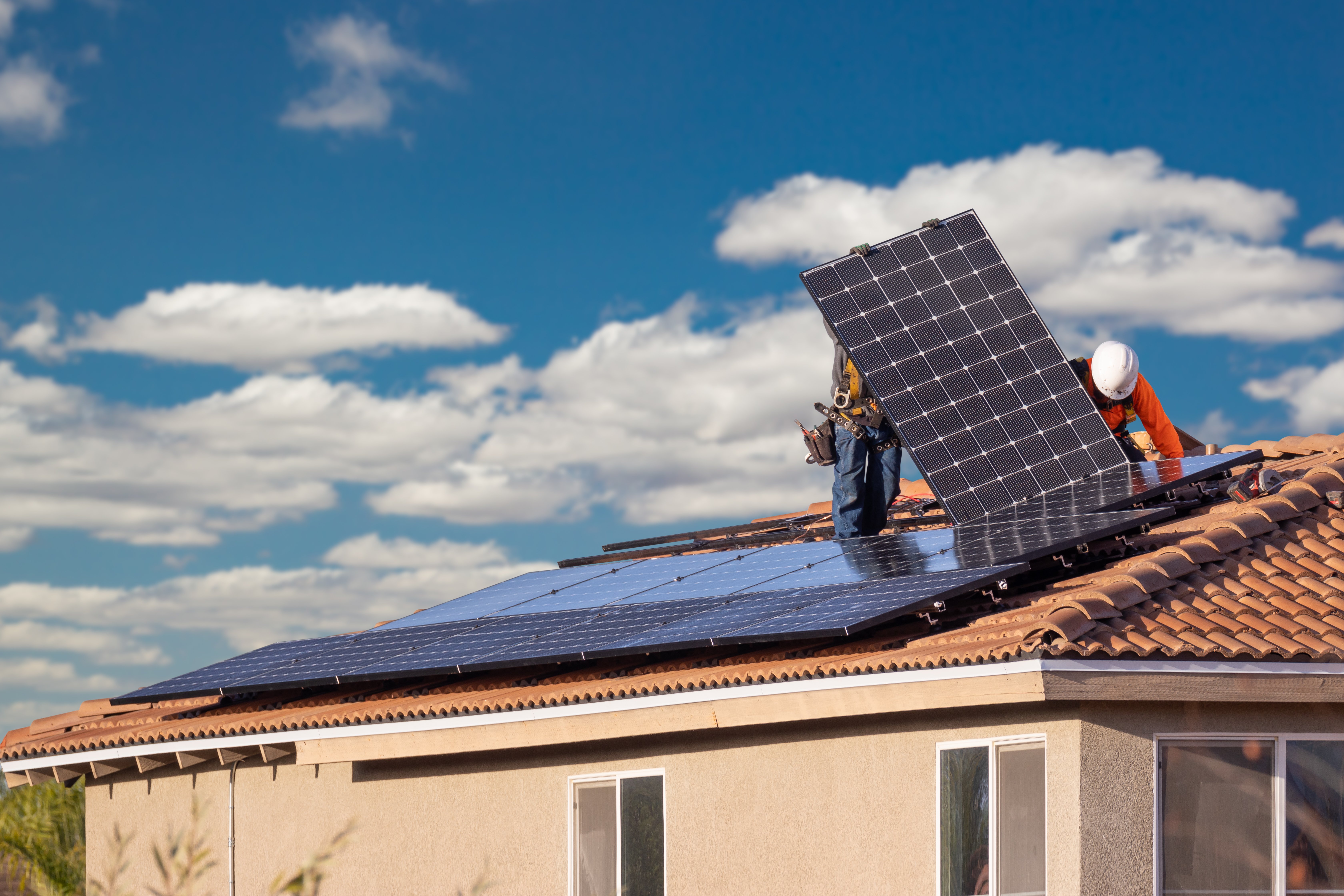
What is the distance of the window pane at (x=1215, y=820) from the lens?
405 inches

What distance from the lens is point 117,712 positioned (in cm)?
1791

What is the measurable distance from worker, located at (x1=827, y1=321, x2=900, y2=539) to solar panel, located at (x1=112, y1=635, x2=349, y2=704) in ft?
18.6

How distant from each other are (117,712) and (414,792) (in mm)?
5699

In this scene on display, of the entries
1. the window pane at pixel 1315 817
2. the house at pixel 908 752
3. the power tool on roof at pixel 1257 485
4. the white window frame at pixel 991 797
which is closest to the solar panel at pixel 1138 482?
the house at pixel 908 752

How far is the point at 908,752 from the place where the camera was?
36.0 ft

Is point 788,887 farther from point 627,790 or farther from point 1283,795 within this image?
point 1283,795

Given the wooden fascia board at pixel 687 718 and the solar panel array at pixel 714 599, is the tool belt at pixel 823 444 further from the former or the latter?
the wooden fascia board at pixel 687 718

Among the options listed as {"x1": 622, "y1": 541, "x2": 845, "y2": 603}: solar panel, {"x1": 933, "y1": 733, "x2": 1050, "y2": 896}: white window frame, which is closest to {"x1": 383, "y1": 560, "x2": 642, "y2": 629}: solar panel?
{"x1": 622, "y1": 541, "x2": 845, "y2": 603}: solar panel

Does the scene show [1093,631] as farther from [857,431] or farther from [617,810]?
[857,431]

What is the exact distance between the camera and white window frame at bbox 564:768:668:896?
12.3m

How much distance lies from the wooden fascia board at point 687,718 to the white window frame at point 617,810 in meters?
0.31

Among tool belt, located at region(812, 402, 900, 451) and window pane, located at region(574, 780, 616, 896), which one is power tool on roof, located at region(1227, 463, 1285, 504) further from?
window pane, located at region(574, 780, 616, 896)

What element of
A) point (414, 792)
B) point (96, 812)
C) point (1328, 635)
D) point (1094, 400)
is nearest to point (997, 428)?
point (1094, 400)

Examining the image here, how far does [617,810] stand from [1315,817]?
5.26 m
